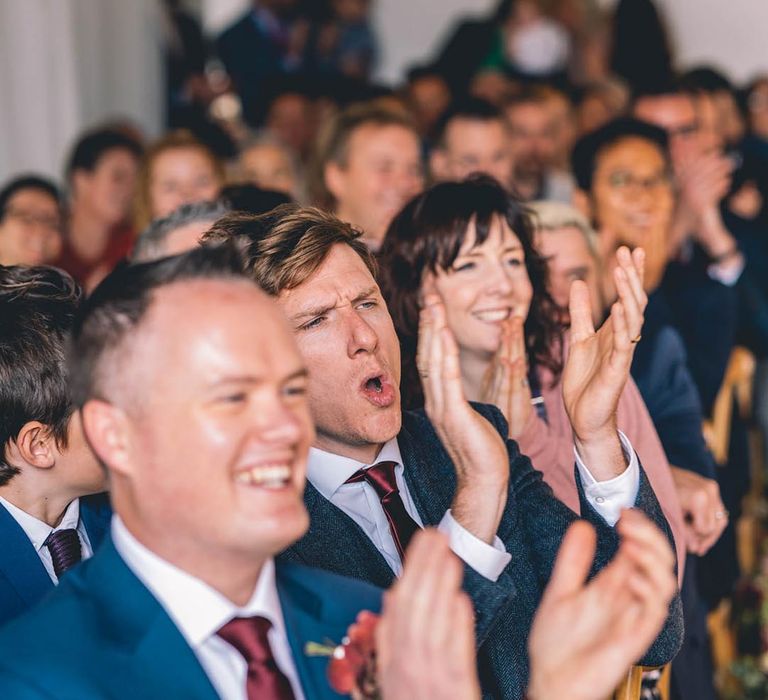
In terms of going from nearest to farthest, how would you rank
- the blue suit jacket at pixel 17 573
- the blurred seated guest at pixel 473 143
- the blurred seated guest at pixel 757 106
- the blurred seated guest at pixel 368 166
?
the blue suit jacket at pixel 17 573 → the blurred seated guest at pixel 368 166 → the blurred seated guest at pixel 473 143 → the blurred seated guest at pixel 757 106

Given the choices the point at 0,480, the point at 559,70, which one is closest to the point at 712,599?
the point at 0,480

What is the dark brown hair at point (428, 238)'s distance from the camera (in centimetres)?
246

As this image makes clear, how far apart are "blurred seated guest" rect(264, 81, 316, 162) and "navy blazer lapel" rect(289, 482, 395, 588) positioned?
14.0 ft

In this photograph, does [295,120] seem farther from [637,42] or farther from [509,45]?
[637,42]

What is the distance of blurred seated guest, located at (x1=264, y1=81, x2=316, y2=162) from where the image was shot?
5.95 metres

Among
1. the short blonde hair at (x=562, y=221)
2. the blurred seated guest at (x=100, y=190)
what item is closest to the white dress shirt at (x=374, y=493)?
the short blonde hair at (x=562, y=221)

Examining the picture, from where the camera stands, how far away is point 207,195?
3709mm

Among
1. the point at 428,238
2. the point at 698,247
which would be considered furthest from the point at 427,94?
the point at 428,238

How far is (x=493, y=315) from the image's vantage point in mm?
2492

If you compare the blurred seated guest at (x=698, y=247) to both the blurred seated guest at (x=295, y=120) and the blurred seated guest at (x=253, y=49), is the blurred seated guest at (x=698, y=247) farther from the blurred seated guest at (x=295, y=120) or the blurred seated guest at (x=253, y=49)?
the blurred seated guest at (x=253, y=49)

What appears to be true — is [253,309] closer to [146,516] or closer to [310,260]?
[146,516]

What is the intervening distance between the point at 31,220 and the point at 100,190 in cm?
98

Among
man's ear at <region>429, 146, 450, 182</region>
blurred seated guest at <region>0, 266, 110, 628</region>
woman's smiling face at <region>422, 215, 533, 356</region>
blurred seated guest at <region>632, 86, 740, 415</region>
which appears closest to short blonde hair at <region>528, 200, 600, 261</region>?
blurred seated guest at <region>632, 86, 740, 415</region>

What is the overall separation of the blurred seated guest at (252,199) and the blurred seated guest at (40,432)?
2.88 feet
